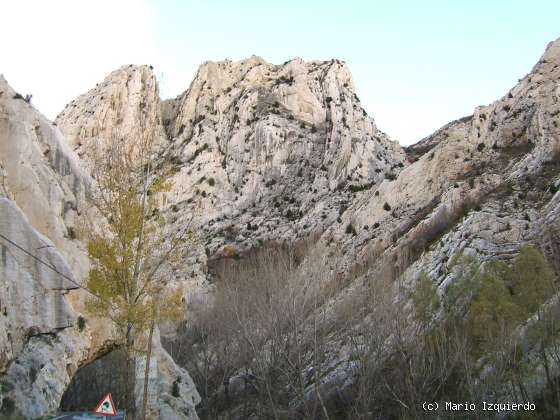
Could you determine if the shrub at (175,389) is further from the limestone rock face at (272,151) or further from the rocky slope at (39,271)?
the limestone rock face at (272,151)

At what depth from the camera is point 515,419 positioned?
19078 mm

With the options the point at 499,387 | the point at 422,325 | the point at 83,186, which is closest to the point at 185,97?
the point at 83,186

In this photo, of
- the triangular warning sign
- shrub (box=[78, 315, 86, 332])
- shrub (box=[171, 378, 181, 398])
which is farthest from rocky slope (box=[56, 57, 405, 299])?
the triangular warning sign

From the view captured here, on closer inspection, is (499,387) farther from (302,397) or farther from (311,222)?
(311,222)

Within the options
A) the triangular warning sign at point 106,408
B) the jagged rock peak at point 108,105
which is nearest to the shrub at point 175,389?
the triangular warning sign at point 106,408

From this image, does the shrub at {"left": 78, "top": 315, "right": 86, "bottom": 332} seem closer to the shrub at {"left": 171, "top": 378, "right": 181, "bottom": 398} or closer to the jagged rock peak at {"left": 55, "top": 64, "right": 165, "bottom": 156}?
the shrub at {"left": 171, "top": 378, "right": 181, "bottom": 398}

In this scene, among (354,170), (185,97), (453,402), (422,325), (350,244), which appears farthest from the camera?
(185,97)

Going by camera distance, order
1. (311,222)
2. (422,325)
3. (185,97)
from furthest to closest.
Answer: (185,97) → (311,222) → (422,325)

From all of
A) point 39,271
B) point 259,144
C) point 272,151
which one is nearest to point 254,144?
point 259,144

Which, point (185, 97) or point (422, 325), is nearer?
point (422, 325)

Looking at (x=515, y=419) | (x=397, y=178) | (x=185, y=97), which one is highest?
(x=185, y=97)

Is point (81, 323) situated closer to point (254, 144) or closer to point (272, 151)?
point (272, 151)

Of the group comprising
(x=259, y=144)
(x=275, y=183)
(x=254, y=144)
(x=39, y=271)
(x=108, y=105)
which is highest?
(x=108, y=105)

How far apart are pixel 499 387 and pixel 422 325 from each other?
4.59 meters
